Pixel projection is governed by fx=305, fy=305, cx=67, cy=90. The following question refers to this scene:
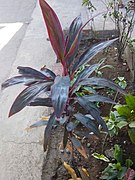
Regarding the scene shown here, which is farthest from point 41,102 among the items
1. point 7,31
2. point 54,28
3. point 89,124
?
point 7,31

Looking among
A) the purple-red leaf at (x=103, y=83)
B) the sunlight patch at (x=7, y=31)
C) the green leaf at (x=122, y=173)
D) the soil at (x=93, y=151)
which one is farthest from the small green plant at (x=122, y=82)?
the sunlight patch at (x=7, y=31)

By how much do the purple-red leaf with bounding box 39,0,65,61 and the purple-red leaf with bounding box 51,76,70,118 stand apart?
181 mm

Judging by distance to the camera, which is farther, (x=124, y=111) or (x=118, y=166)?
(x=124, y=111)

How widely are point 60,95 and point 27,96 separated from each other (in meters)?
0.18

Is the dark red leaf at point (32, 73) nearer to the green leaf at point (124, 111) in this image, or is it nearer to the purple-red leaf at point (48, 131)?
the purple-red leaf at point (48, 131)

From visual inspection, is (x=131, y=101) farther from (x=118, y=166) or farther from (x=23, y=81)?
(x=23, y=81)

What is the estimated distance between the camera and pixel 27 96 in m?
1.28

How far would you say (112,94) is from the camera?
7.26ft

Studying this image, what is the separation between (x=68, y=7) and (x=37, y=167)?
268 centimetres

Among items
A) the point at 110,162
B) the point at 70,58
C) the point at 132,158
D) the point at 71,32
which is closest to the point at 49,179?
the point at 110,162

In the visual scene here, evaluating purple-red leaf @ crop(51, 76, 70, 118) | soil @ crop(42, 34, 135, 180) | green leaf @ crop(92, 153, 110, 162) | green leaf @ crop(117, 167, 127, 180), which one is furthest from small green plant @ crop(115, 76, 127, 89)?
purple-red leaf @ crop(51, 76, 70, 118)

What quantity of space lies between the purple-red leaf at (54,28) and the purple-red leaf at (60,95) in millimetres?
181

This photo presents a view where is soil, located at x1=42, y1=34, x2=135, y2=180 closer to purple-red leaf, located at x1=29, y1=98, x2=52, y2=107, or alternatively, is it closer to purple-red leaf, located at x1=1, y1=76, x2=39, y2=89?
purple-red leaf, located at x1=29, y1=98, x2=52, y2=107

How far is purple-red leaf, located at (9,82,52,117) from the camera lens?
126 cm
